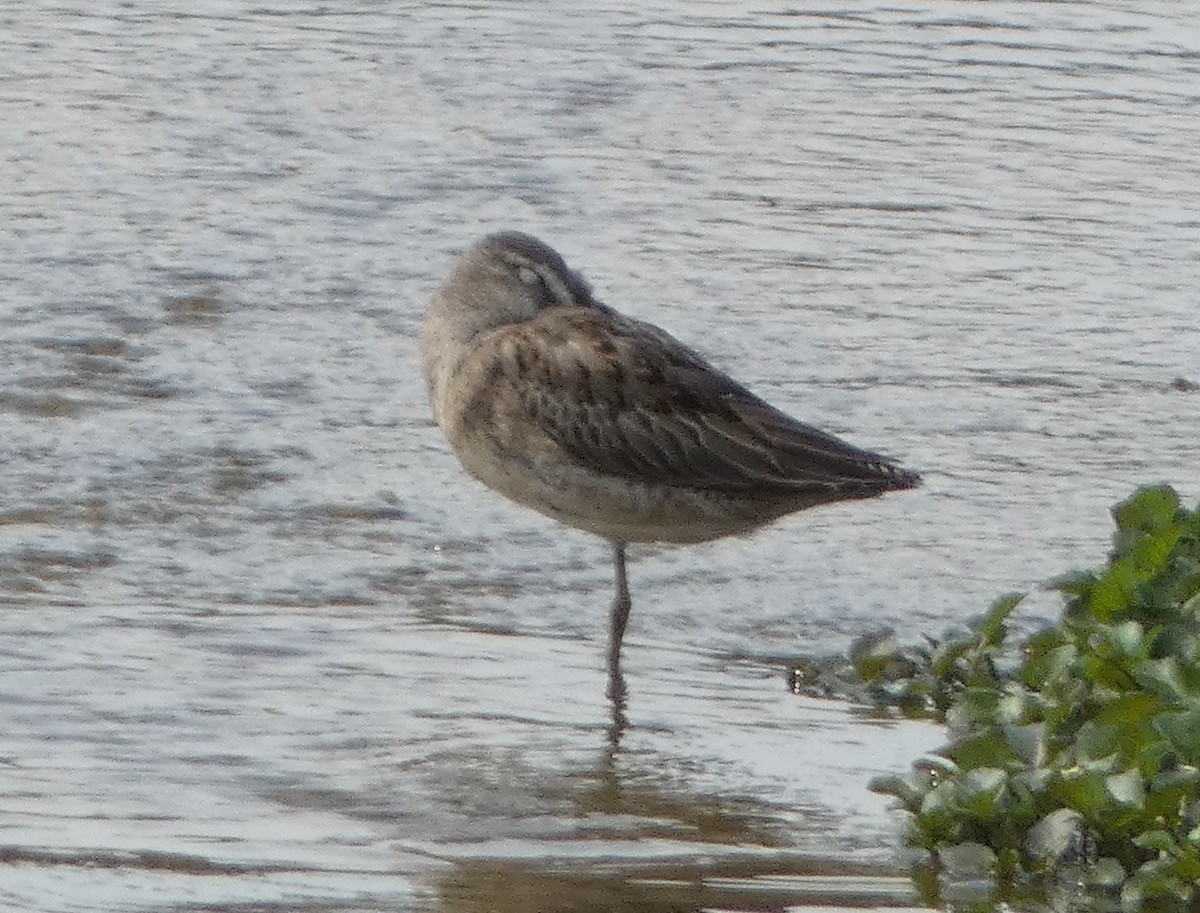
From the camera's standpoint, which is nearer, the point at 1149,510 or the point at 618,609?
the point at 1149,510

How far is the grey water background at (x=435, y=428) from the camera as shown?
16.9ft

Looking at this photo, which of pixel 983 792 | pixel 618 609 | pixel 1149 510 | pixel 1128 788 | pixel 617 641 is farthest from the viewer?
pixel 618 609

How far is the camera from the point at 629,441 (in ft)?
22.0

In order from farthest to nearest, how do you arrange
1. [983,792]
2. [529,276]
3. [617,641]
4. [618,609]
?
[529,276] → [618,609] → [617,641] → [983,792]

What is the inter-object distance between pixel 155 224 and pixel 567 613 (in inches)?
142

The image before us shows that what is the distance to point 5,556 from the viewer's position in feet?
21.9

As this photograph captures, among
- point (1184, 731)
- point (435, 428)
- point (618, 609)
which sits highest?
point (1184, 731)

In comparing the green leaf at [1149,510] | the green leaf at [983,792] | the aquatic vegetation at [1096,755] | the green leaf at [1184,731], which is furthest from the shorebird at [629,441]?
the green leaf at [1184,731]

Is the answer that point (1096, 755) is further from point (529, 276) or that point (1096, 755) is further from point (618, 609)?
point (529, 276)

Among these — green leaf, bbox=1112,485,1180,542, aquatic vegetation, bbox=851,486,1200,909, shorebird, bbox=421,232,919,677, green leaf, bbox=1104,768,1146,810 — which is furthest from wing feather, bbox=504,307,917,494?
green leaf, bbox=1104,768,1146,810

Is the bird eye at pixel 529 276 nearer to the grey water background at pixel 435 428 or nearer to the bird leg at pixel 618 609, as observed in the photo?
the grey water background at pixel 435 428

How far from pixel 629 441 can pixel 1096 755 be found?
2.22m

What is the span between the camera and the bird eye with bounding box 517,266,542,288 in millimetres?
7117

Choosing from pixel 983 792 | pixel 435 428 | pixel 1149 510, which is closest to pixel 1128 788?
pixel 983 792
